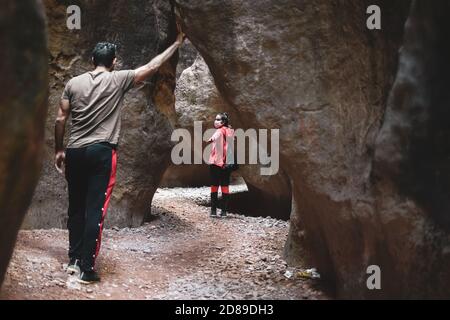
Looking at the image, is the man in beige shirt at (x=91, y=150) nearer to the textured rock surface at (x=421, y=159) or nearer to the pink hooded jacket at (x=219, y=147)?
the textured rock surface at (x=421, y=159)

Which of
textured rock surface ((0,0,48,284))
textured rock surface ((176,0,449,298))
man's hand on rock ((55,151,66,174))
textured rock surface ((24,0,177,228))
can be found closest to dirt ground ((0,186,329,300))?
textured rock surface ((24,0,177,228))

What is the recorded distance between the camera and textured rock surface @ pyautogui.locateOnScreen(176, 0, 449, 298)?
396 cm

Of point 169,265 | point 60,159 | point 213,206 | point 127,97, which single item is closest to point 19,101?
point 60,159

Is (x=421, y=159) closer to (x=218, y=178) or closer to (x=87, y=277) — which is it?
(x=87, y=277)

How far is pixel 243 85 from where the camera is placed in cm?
484

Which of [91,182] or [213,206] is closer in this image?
[91,182]

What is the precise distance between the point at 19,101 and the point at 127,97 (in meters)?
4.61

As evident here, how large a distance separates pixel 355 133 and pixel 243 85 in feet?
3.61

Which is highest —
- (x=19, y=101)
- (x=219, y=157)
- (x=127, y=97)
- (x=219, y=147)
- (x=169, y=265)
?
(x=127, y=97)

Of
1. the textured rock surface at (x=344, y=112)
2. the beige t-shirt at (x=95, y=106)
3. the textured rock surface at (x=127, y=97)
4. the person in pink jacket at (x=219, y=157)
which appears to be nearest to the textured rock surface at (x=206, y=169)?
the person in pink jacket at (x=219, y=157)

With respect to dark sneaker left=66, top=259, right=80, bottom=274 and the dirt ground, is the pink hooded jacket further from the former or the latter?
dark sneaker left=66, top=259, right=80, bottom=274

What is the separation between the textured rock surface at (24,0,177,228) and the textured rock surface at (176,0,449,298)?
299 centimetres

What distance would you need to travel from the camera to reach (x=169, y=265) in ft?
20.4

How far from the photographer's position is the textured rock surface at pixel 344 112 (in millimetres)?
3961
